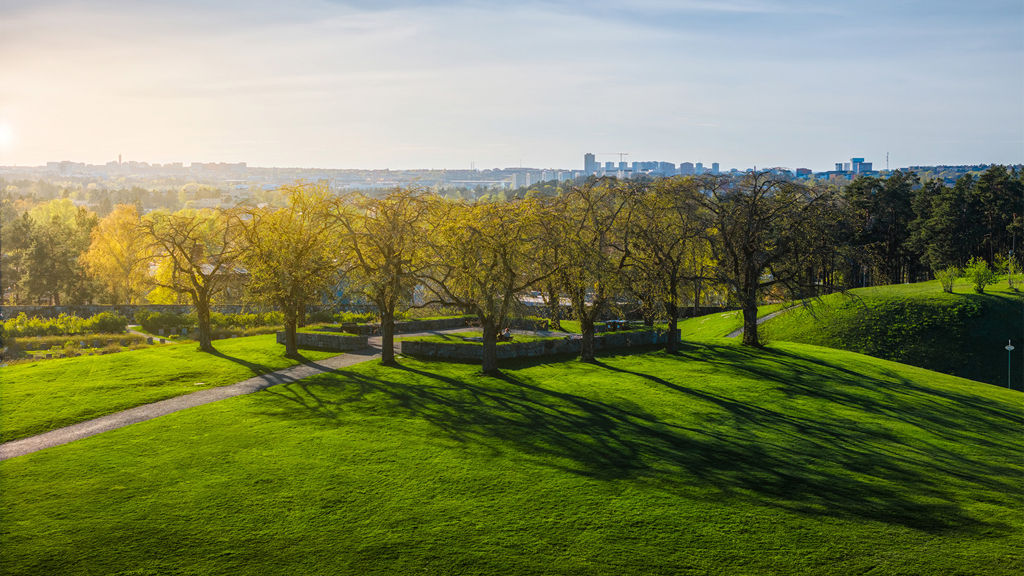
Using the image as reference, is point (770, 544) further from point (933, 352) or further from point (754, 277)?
point (933, 352)

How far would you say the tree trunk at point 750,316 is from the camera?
33719 millimetres

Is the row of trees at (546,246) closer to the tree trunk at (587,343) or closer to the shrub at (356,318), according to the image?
the tree trunk at (587,343)

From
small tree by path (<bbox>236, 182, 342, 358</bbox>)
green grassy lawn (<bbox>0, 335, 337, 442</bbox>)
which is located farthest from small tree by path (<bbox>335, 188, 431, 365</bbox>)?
green grassy lawn (<bbox>0, 335, 337, 442</bbox>)

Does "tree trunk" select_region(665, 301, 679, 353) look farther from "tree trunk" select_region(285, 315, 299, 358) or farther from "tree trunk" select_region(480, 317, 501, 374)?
"tree trunk" select_region(285, 315, 299, 358)

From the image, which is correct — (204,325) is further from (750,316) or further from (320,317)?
(750,316)

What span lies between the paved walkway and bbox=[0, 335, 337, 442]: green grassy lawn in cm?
46

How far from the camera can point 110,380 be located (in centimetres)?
2306

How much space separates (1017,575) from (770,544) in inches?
149

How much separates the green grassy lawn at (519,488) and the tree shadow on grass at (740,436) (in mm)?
88

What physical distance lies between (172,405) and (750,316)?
27.3 metres

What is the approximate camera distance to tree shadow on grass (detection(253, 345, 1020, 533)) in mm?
14047

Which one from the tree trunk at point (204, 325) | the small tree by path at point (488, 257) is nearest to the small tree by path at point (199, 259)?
the tree trunk at point (204, 325)

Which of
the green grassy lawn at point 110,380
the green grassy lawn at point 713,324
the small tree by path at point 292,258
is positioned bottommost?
the green grassy lawn at point 713,324

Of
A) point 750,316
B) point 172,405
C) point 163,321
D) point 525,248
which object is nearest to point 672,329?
point 750,316
